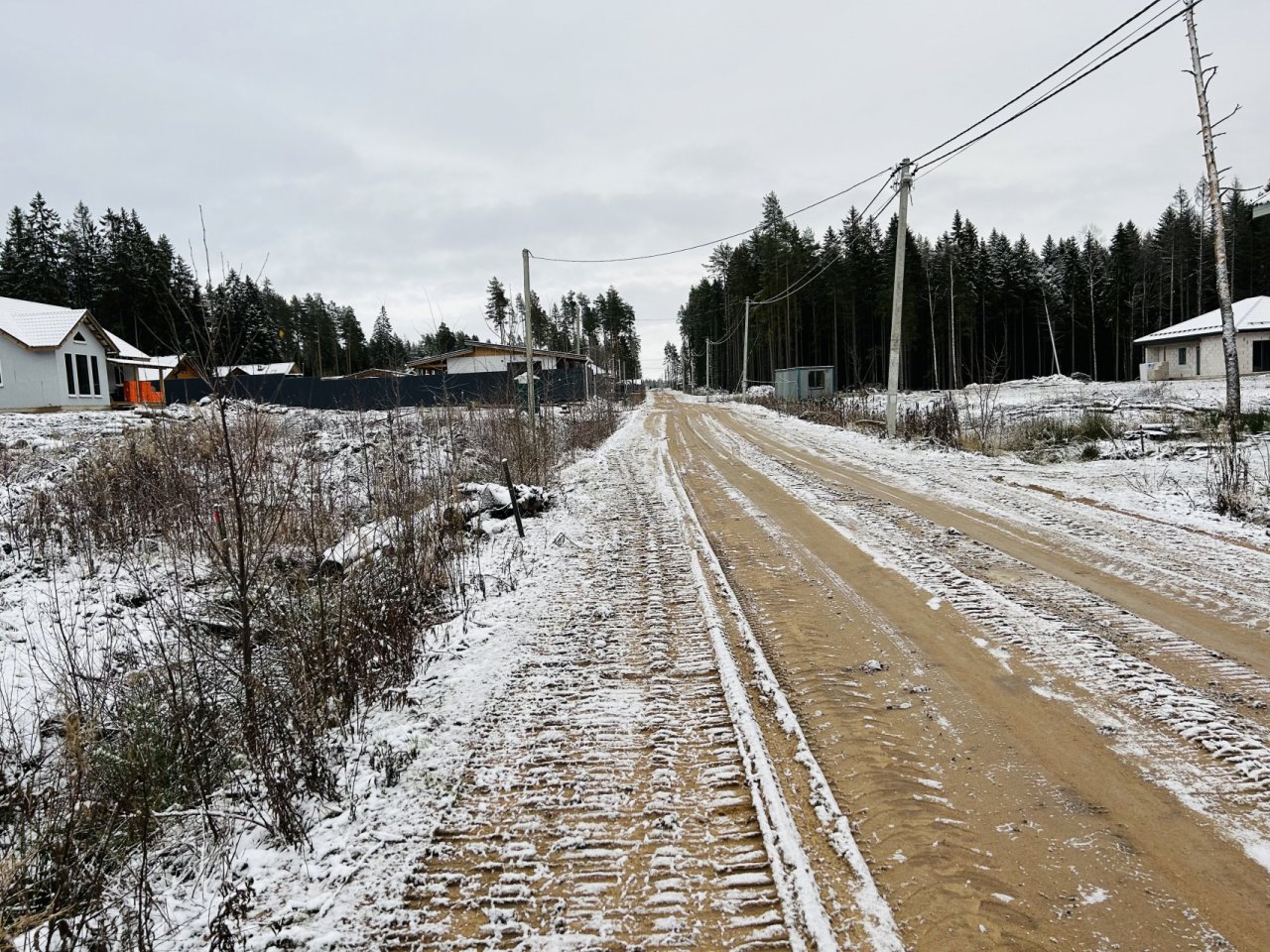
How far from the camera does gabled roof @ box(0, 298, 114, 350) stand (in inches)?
1125

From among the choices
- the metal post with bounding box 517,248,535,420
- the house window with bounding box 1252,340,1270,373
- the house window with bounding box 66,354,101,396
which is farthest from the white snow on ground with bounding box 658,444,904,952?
the house window with bounding box 1252,340,1270,373

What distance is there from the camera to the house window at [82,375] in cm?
3053

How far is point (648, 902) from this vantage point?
7.80 ft

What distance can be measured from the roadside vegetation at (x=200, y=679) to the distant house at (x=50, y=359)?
80.1 ft

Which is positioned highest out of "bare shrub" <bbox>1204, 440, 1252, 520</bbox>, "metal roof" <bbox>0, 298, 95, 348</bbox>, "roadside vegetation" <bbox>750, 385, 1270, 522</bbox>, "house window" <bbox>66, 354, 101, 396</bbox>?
"metal roof" <bbox>0, 298, 95, 348</bbox>

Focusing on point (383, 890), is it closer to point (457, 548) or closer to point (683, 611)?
point (683, 611)

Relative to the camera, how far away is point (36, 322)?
30.0 meters

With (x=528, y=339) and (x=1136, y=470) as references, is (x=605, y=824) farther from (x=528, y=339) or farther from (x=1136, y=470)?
(x=528, y=339)

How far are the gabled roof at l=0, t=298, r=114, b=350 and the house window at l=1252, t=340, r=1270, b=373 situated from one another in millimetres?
58885

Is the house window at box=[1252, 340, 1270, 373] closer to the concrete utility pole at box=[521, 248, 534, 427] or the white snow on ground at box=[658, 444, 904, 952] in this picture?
the concrete utility pole at box=[521, 248, 534, 427]

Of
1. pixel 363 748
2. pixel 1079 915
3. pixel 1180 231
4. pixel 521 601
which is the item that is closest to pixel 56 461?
pixel 521 601

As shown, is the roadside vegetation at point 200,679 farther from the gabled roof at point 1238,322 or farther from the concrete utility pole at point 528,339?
the gabled roof at point 1238,322

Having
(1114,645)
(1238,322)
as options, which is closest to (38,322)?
(1114,645)

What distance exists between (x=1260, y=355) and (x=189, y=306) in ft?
157
